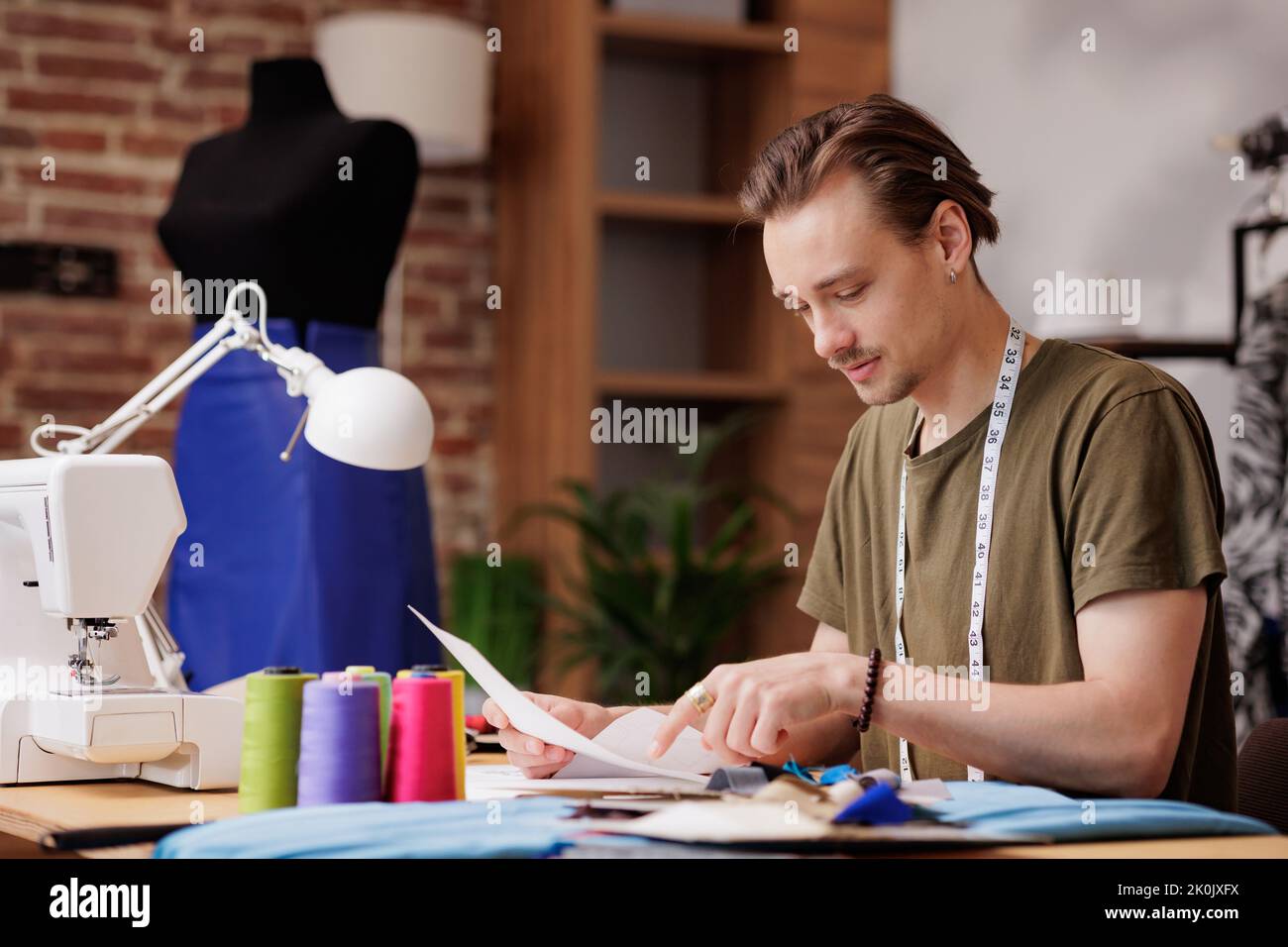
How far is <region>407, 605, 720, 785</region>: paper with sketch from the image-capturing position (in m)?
1.43

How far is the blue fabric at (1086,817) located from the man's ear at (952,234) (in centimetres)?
71

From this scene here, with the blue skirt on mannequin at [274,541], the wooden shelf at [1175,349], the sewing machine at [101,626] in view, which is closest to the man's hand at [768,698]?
the sewing machine at [101,626]

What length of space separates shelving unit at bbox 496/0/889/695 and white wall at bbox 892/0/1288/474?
0.29m

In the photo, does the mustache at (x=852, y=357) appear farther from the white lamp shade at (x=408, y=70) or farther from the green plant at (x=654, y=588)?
the white lamp shade at (x=408, y=70)

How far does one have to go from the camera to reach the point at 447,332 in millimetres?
4625

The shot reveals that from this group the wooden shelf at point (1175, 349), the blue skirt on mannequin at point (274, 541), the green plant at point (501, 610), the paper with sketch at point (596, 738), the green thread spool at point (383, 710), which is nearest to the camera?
the green thread spool at point (383, 710)

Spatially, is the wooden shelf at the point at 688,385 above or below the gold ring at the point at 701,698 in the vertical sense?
above

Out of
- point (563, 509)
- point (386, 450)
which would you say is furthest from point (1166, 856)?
point (563, 509)

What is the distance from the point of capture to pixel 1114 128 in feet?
12.8

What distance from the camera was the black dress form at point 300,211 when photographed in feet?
8.84

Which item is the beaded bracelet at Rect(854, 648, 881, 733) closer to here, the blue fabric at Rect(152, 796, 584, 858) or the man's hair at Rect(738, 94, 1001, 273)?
the blue fabric at Rect(152, 796, 584, 858)

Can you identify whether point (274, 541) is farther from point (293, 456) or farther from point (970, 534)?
point (970, 534)

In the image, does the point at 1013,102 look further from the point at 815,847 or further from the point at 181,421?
the point at 815,847
